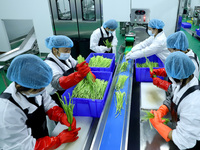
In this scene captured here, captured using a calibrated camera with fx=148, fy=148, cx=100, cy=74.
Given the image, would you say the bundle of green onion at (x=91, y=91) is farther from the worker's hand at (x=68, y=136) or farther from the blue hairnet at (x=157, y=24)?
the blue hairnet at (x=157, y=24)

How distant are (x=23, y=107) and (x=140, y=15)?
2978 millimetres

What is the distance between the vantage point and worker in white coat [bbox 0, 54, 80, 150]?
1046 mm

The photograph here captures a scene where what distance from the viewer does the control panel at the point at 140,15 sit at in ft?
10.5

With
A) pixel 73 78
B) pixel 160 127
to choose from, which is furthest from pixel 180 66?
pixel 73 78

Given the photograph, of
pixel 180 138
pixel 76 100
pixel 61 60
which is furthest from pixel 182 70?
pixel 61 60

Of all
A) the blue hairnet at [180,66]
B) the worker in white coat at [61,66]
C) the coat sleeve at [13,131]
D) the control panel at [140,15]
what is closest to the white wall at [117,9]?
the control panel at [140,15]

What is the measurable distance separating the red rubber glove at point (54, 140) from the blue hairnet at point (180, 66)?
994 mm

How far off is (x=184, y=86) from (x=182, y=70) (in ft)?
0.51

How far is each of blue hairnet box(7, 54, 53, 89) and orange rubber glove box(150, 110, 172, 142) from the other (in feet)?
3.38

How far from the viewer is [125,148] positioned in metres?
1.21

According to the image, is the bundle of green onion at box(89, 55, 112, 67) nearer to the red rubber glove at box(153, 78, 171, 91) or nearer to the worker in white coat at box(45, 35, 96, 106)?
the worker in white coat at box(45, 35, 96, 106)

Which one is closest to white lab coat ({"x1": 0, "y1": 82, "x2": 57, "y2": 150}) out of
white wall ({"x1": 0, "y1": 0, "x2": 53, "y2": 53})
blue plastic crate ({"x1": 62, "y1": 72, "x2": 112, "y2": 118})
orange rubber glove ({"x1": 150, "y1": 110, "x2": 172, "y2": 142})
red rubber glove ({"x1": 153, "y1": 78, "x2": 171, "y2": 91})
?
blue plastic crate ({"x1": 62, "y1": 72, "x2": 112, "y2": 118})

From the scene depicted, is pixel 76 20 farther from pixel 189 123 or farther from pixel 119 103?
pixel 189 123

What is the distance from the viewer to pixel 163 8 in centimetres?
319
